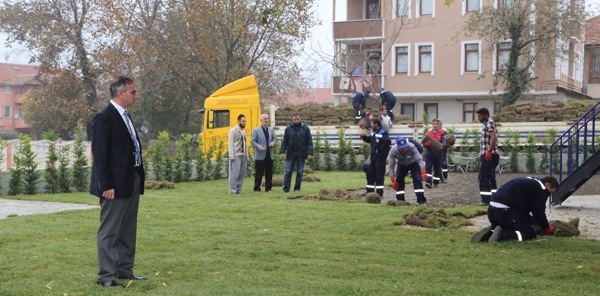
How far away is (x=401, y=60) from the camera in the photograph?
48.8 m

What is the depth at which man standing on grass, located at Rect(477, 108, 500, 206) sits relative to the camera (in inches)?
614

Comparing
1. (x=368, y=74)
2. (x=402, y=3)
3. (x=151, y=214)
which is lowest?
(x=151, y=214)

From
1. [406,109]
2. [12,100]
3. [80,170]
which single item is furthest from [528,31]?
[12,100]

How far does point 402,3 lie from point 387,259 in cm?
3995

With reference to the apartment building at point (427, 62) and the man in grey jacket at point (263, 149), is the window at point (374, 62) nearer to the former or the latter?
the apartment building at point (427, 62)

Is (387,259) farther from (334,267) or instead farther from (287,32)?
(287,32)

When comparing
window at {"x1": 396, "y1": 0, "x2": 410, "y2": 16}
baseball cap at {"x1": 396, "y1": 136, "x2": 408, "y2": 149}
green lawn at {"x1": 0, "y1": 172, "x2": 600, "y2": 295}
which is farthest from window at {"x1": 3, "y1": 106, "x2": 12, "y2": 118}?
baseball cap at {"x1": 396, "y1": 136, "x2": 408, "y2": 149}

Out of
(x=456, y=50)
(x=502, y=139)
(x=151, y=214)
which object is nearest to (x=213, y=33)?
(x=456, y=50)

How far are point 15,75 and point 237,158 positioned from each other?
10205 cm

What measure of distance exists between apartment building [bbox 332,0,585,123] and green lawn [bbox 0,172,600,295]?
32.8 metres

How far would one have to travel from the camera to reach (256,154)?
19328 millimetres

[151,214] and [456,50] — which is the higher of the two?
[456,50]

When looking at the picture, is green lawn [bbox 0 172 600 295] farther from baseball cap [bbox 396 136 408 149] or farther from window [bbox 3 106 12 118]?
window [bbox 3 106 12 118]

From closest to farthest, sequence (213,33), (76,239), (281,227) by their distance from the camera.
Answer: (76,239) < (281,227) < (213,33)
